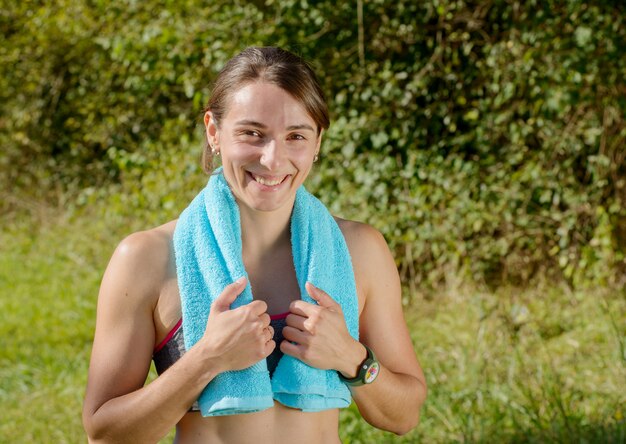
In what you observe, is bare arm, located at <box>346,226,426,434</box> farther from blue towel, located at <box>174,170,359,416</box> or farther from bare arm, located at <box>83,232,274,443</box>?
bare arm, located at <box>83,232,274,443</box>

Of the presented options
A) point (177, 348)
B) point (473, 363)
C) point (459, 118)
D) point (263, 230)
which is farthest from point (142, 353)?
point (459, 118)

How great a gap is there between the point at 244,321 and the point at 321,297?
0.20m

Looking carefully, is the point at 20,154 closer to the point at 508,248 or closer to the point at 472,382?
the point at 508,248

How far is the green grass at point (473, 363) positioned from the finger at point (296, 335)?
1.65m

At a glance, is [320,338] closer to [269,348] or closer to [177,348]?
[269,348]

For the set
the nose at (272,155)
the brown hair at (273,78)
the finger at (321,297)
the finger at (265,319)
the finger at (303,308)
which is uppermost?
the brown hair at (273,78)

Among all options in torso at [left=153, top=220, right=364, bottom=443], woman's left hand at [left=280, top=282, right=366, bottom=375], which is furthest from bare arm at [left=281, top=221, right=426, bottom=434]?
torso at [left=153, top=220, right=364, bottom=443]

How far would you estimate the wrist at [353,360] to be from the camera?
1.87m

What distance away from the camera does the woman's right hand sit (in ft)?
5.77

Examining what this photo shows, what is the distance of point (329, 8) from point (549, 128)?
1466 millimetres

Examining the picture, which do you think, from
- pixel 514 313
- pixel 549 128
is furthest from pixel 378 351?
pixel 549 128

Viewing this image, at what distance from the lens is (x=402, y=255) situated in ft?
19.2

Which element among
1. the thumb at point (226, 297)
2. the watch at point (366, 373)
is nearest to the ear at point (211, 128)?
the thumb at point (226, 297)

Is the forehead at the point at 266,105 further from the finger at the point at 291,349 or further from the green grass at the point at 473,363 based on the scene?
the green grass at the point at 473,363
